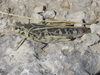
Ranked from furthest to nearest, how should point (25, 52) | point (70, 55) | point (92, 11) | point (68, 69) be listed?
point (92, 11) → point (25, 52) → point (70, 55) → point (68, 69)

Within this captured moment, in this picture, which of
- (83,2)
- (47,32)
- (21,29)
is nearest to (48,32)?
(47,32)

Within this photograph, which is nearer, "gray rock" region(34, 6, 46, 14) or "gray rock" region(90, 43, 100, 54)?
"gray rock" region(90, 43, 100, 54)

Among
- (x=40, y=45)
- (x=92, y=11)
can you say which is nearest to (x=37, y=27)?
(x=40, y=45)

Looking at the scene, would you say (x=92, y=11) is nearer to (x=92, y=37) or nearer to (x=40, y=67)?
(x=92, y=37)

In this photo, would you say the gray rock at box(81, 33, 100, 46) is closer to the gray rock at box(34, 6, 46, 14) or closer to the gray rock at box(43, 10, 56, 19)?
the gray rock at box(43, 10, 56, 19)

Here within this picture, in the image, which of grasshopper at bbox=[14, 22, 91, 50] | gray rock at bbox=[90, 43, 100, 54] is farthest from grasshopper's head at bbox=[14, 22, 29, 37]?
gray rock at bbox=[90, 43, 100, 54]

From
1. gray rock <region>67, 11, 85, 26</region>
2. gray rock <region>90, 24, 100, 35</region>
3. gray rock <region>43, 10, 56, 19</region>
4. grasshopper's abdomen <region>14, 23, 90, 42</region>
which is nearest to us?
grasshopper's abdomen <region>14, 23, 90, 42</region>
